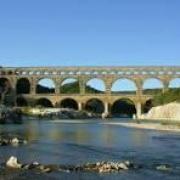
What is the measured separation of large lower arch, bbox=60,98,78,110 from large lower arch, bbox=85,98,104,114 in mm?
4184

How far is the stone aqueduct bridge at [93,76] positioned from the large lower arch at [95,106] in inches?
308

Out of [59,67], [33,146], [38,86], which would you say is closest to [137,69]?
[59,67]

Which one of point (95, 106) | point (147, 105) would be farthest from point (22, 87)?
point (147, 105)

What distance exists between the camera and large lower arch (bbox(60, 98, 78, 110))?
172462 mm

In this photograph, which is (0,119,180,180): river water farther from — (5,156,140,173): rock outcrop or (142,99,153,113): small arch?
(142,99,153,113): small arch

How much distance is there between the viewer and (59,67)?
172 metres

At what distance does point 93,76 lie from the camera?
6727 inches

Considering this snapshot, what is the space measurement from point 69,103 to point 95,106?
40.6ft

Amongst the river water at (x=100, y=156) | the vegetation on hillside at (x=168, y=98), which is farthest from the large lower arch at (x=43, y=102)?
the river water at (x=100, y=156)

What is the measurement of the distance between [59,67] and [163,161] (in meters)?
137

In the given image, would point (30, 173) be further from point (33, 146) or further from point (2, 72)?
point (2, 72)

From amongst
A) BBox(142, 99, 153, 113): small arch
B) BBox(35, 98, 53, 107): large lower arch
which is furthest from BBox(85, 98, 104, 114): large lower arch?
BBox(142, 99, 153, 113): small arch

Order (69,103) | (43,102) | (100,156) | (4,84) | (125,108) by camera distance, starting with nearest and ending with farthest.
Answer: (100,156)
(43,102)
(69,103)
(4,84)
(125,108)

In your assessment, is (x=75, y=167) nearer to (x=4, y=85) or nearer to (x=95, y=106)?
(x=4, y=85)
